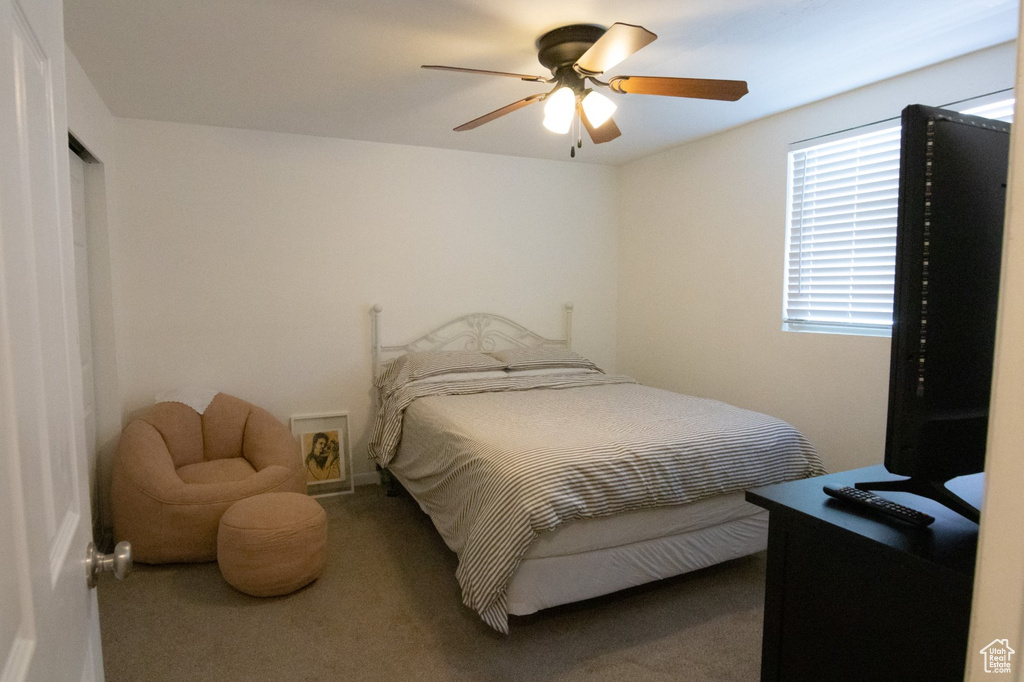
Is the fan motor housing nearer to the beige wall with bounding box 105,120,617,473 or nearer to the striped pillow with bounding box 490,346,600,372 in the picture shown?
the beige wall with bounding box 105,120,617,473

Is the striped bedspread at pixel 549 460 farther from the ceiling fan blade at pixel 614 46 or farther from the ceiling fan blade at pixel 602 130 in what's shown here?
the ceiling fan blade at pixel 614 46

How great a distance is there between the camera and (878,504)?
99cm

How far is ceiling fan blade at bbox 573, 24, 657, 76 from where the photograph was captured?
1789 mm

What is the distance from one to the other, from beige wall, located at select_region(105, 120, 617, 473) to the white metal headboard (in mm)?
67

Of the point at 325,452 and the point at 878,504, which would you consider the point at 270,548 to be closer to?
the point at 325,452

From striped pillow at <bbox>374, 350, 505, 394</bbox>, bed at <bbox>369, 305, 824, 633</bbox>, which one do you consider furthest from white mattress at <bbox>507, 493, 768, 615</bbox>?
striped pillow at <bbox>374, 350, 505, 394</bbox>

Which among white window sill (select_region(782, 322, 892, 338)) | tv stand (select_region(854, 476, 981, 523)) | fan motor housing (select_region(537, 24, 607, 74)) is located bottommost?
tv stand (select_region(854, 476, 981, 523))

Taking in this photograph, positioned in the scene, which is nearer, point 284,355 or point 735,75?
point 735,75

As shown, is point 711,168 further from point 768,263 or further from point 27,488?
point 27,488

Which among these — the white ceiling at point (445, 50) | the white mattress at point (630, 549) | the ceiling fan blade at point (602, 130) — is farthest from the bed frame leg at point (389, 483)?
the ceiling fan blade at point (602, 130)

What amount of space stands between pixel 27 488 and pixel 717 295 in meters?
3.88

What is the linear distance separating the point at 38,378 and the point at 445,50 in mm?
2316

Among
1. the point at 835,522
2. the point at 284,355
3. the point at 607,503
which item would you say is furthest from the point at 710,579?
the point at 284,355

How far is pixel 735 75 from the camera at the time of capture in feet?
9.27
